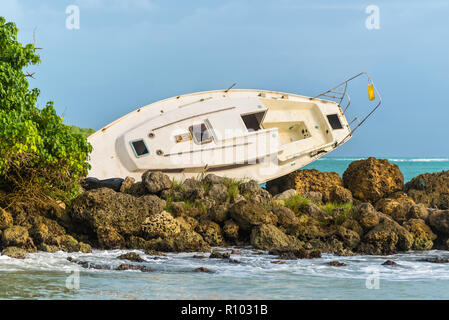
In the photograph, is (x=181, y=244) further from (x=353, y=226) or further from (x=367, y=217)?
(x=367, y=217)

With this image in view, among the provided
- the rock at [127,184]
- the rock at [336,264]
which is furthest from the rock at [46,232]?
the rock at [336,264]

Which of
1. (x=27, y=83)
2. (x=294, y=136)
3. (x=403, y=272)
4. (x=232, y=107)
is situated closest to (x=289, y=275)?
(x=403, y=272)

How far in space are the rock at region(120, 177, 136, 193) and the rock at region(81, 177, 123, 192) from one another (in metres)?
0.36

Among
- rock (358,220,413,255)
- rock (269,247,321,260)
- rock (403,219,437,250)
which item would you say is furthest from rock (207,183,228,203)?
rock (403,219,437,250)

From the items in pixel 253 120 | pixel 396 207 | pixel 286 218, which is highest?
pixel 253 120

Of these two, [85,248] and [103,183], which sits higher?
[103,183]

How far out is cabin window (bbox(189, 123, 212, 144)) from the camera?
1861cm

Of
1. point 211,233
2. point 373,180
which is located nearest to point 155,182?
point 211,233

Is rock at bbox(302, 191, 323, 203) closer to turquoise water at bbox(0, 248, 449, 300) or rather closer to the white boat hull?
the white boat hull

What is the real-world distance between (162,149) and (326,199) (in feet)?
18.1

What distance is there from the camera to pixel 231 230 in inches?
573

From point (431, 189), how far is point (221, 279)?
11.0 m

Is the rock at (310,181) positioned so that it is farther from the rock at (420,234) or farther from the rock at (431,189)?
the rock at (420,234)

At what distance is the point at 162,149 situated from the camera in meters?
18.3
